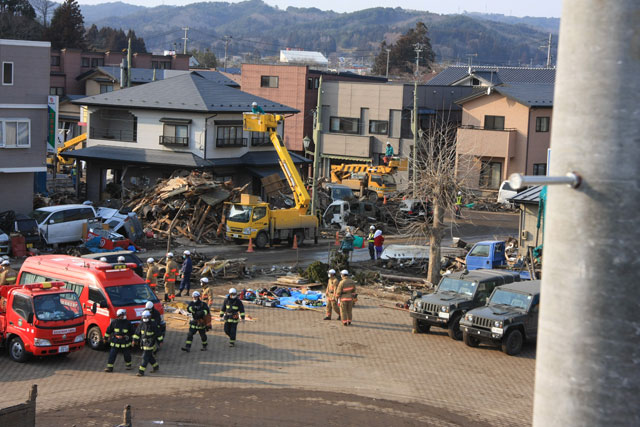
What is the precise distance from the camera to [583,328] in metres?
4.07

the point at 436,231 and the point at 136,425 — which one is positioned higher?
the point at 436,231

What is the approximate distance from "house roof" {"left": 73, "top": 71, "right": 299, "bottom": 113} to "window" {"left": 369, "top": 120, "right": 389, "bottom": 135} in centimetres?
1396

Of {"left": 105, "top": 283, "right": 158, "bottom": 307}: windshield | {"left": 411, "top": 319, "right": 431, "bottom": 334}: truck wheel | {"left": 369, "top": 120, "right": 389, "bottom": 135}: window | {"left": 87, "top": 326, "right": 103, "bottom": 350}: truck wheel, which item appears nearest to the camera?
{"left": 105, "top": 283, "right": 158, "bottom": 307}: windshield

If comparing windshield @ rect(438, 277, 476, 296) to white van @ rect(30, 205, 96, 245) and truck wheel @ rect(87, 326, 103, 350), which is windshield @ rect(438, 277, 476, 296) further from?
white van @ rect(30, 205, 96, 245)

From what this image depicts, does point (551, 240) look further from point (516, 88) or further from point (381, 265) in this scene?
point (516, 88)

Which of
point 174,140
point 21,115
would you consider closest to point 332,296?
point 21,115

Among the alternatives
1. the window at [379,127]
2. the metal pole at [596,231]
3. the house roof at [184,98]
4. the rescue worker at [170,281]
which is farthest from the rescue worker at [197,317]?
the window at [379,127]

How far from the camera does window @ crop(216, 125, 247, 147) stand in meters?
46.4

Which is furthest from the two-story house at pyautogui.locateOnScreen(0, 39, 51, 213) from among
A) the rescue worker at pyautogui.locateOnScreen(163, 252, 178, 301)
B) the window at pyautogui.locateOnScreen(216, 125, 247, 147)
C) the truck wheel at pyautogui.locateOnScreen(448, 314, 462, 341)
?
the truck wheel at pyautogui.locateOnScreen(448, 314, 462, 341)

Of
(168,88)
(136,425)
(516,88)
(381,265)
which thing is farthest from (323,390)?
(516,88)

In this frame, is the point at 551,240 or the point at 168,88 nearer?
the point at 551,240

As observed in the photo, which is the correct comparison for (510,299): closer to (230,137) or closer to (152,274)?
(152,274)

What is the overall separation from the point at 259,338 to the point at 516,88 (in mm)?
40736

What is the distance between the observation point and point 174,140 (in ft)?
152
